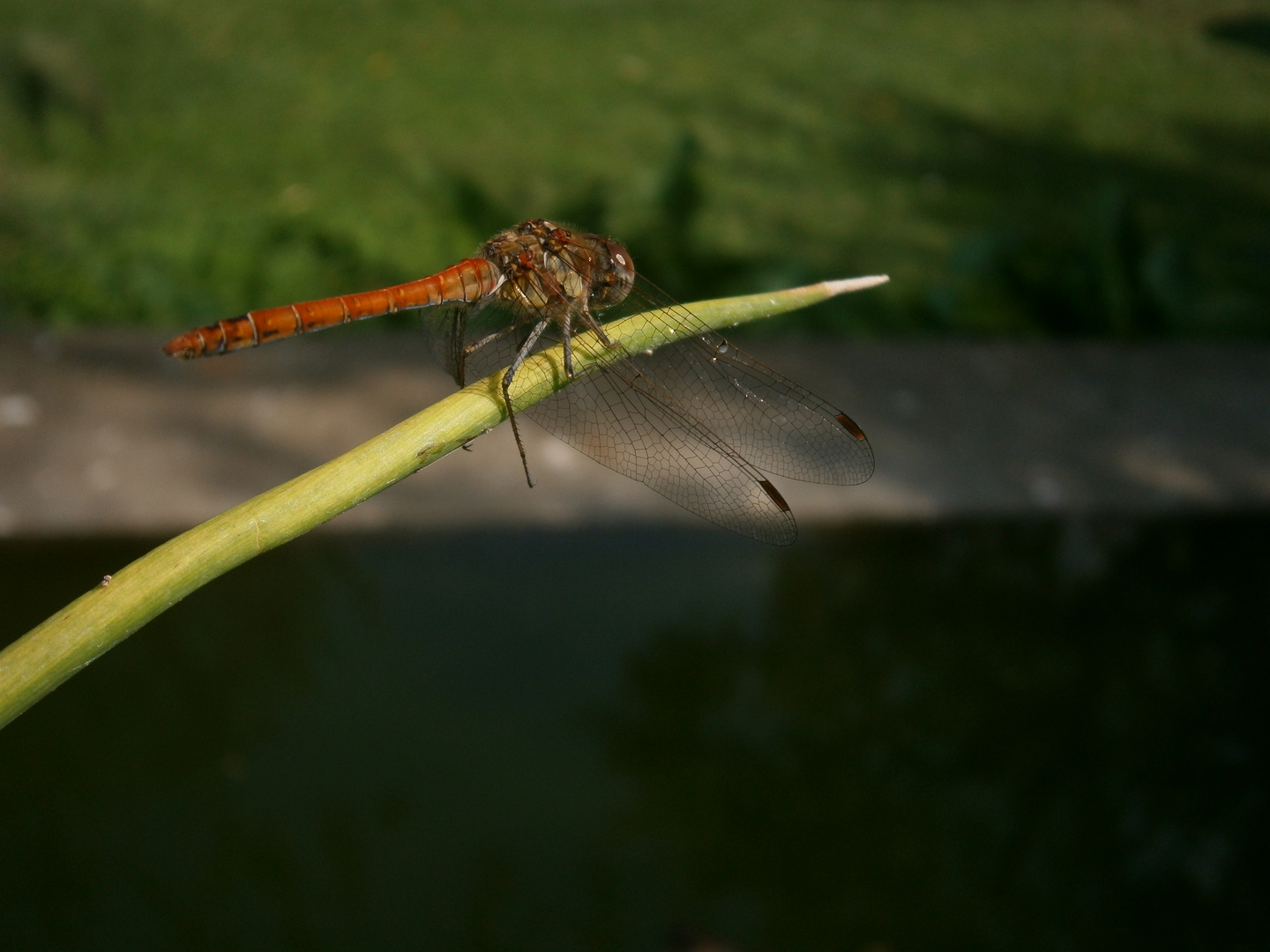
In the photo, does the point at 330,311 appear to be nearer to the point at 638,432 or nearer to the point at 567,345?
the point at 567,345

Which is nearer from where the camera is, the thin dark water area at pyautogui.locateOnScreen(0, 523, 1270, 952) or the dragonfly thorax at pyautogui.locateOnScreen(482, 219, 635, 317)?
the dragonfly thorax at pyautogui.locateOnScreen(482, 219, 635, 317)

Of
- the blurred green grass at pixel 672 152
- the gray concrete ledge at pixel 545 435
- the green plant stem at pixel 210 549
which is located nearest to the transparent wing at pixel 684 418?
the green plant stem at pixel 210 549

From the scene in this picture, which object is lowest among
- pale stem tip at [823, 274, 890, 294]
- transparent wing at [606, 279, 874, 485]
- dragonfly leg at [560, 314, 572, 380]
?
transparent wing at [606, 279, 874, 485]

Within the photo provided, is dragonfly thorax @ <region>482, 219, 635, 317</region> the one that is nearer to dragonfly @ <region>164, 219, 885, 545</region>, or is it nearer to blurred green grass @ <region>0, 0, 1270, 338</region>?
dragonfly @ <region>164, 219, 885, 545</region>

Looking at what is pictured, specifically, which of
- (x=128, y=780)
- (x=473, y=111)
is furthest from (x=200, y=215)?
(x=128, y=780)

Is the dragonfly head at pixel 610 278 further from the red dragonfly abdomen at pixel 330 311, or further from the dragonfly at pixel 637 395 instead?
the red dragonfly abdomen at pixel 330 311

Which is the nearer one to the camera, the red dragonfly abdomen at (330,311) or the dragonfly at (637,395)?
the red dragonfly abdomen at (330,311)

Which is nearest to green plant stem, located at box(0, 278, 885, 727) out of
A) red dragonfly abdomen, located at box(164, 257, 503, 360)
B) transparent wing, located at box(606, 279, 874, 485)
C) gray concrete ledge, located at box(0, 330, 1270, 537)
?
red dragonfly abdomen, located at box(164, 257, 503, 360)
